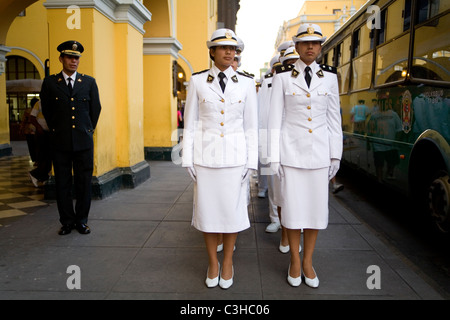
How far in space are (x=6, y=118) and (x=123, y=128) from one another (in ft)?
21.8

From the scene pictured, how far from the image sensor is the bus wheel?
460 centimetres

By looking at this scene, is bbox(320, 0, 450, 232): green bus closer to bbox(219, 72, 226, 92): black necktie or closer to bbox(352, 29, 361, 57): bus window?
bbox(352, 29, 361, 57): bus window

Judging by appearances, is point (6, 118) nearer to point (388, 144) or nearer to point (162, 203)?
point (162, 203)

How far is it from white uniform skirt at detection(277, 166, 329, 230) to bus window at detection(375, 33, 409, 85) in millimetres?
2862

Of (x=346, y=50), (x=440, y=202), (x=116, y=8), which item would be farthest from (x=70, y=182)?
(x=346, y=50)

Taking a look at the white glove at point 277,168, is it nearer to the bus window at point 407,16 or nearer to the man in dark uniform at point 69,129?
the man in dark uniform at point 69,129

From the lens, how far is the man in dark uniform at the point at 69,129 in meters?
4.79

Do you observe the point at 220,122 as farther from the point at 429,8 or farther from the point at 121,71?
the point at 121,71

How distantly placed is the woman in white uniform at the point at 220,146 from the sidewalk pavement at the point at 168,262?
0.38 m

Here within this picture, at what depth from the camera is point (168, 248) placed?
14.4 feet

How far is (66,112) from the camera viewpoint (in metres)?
4.82

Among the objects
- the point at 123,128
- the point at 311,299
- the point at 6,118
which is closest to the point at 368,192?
the point at 123,128

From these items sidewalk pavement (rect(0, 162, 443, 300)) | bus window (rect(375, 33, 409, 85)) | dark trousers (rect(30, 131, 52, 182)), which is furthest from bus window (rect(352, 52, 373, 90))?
dark trousers (rect(30, 131, 52, 182))

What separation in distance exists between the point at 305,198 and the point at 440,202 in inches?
88.2
